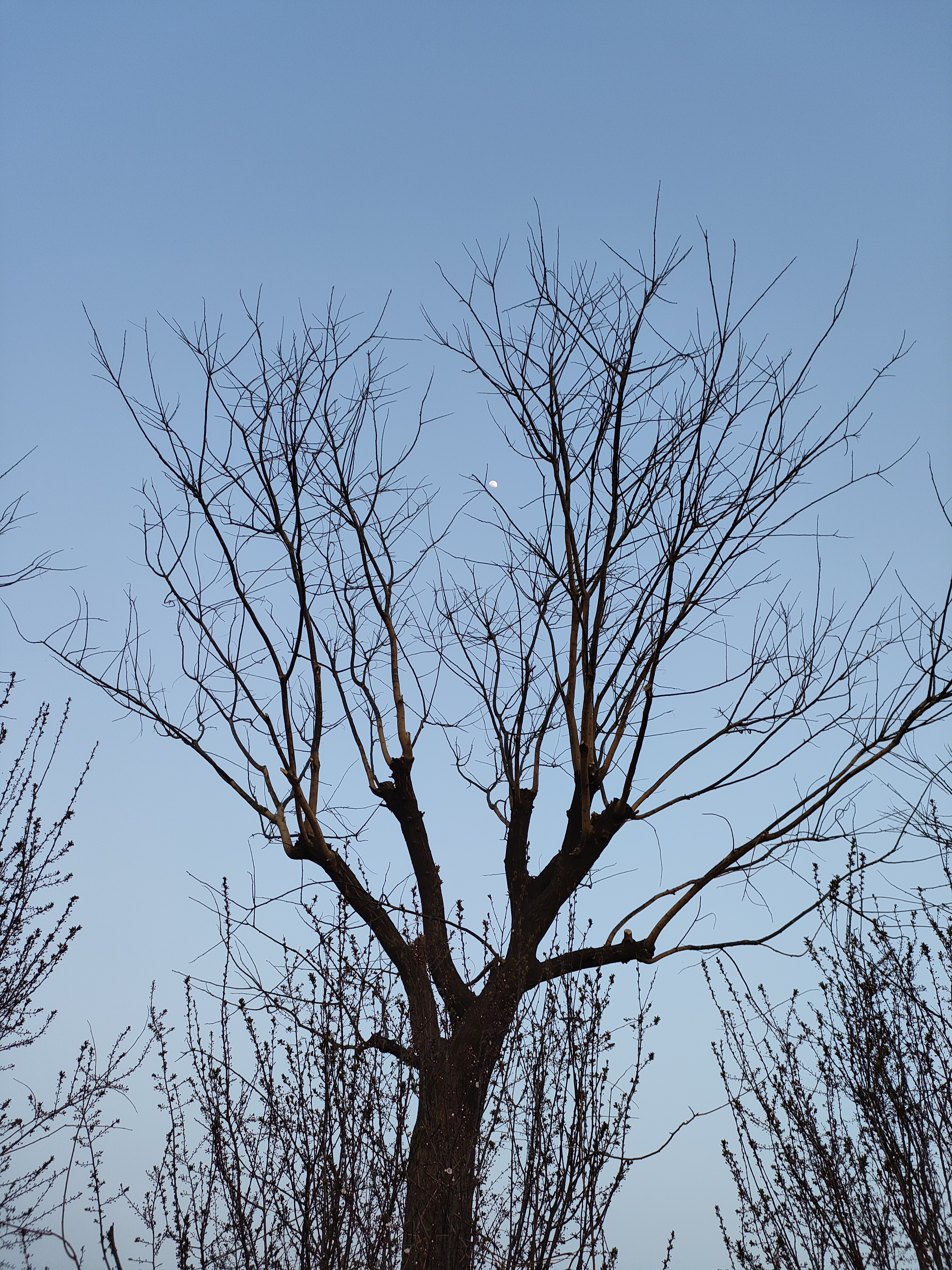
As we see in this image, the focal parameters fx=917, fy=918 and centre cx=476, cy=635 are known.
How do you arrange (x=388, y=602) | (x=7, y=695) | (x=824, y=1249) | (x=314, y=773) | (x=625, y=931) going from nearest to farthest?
(x=824, y=1249), (x=7, y=695), (x=625, y=931), (x=314, y=773), (x=388, y=602)

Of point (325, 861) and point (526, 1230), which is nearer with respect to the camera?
point (526, 1230)

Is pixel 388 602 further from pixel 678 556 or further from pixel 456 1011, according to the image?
pixel 456 1011

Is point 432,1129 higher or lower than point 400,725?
lower

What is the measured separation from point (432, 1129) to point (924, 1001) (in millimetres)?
1789

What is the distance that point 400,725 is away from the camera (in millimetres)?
5180

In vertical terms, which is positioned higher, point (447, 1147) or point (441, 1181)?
point (447, 1147)

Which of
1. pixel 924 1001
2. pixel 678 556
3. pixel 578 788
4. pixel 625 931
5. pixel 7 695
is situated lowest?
pixel 924 1001

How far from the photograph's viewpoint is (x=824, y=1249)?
10.00 ft

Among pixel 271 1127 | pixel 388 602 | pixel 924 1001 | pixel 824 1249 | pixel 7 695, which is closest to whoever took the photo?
pixel 271 1127

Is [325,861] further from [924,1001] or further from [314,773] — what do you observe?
[924,1001]

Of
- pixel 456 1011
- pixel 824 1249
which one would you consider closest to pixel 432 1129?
pixel 456 1011

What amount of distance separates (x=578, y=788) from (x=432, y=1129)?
192 cm

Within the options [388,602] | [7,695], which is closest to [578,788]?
[388,602]

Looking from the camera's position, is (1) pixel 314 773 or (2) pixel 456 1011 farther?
(1) pixel 314 773
